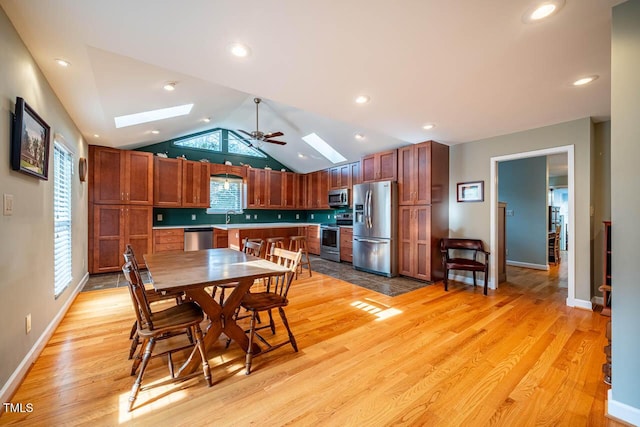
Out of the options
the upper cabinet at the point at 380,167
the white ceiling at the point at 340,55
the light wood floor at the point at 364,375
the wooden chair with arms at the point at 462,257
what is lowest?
the light wood floor at the point at 364,375

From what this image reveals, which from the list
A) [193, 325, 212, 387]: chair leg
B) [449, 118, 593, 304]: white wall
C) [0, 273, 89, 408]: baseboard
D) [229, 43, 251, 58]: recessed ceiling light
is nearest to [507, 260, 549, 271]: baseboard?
[449, 118, 593, 304]: white wall

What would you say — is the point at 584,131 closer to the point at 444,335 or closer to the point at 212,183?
the point at 444,335

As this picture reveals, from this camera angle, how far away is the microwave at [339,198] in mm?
6305

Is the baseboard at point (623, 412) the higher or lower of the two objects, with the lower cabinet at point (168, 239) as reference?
lower

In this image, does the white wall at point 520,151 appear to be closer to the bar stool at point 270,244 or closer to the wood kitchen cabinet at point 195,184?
the bar stool at point 270,244

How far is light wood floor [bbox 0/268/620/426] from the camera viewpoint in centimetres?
152

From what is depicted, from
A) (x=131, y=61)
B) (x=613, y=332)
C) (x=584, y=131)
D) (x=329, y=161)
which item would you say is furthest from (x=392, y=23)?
(x=329, y=161)

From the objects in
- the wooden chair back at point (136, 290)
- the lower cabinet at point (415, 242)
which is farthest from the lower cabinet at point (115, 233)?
the lower cabinet at point (415, 242)

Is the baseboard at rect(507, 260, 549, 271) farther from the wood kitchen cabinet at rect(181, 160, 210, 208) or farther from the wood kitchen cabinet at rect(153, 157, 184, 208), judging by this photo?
the wood kitchen cabinet at rect(153, 157, 184, 208)

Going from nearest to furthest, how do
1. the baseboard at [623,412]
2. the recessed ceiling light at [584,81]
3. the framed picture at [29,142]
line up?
the baseboard at [623,412] → the framed picture at [29,142] → the recessed ceiling light at [584,81]

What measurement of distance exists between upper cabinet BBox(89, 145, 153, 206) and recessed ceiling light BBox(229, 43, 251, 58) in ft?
13.2

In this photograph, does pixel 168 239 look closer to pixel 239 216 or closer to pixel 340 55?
pixel 239 216

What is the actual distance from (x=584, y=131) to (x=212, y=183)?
6635mm

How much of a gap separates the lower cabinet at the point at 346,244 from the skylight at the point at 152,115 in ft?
12.5
